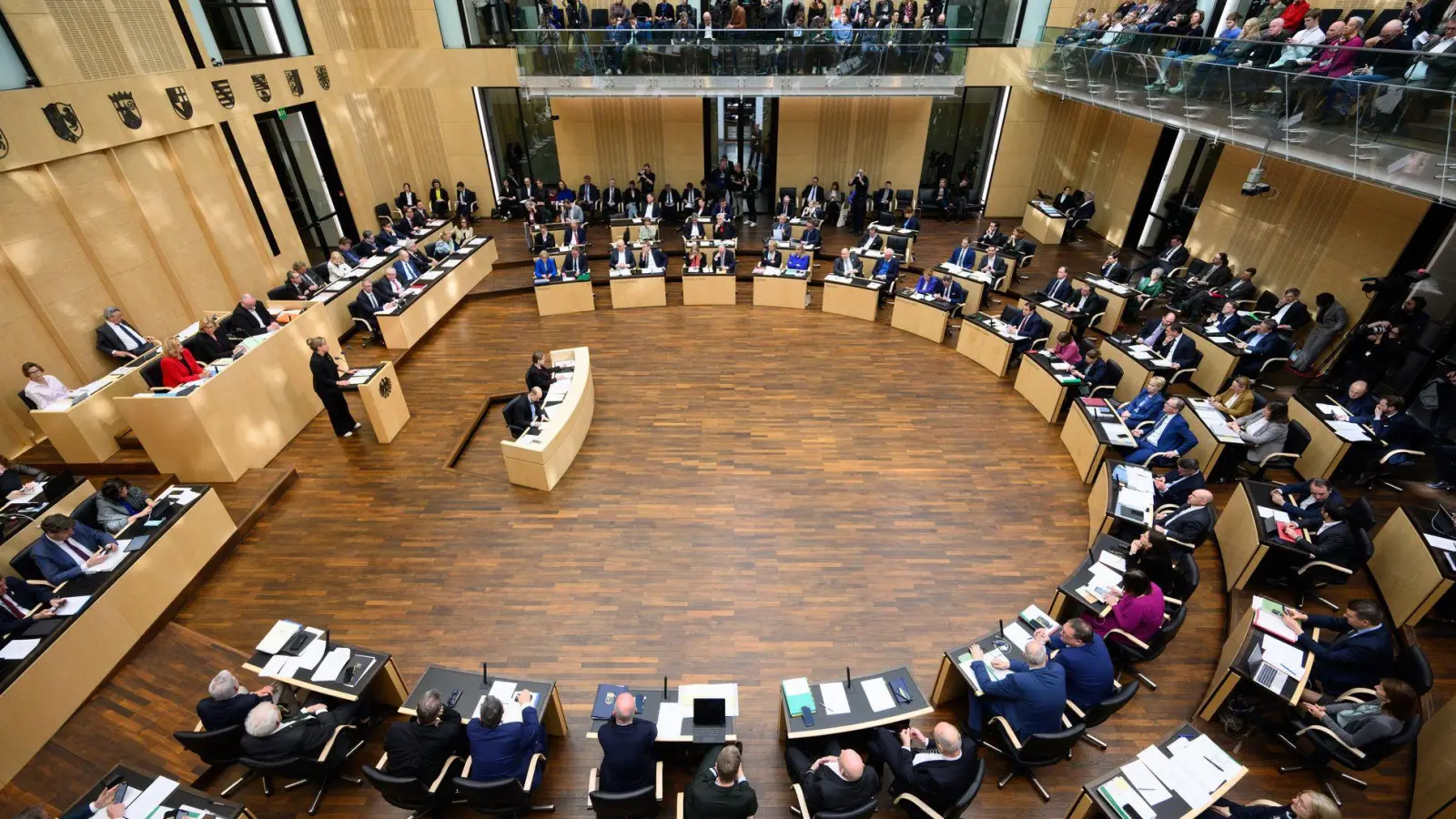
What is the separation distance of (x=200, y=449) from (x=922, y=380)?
9237 mm

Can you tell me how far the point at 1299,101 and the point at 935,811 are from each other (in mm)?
8951

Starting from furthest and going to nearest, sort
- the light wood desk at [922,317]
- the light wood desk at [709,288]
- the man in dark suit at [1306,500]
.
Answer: the light wood desk at [709,288], the light wood desk at [922,317], the man in dark suit at [1306,500]

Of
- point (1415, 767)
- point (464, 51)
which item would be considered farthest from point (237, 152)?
point (1415, 767)

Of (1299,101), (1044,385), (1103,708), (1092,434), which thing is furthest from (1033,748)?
(1299,101)

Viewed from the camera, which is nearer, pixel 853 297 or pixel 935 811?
pixel 935 811

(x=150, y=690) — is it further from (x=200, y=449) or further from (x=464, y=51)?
(x=464, y=51)

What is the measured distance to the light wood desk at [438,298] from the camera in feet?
33.1

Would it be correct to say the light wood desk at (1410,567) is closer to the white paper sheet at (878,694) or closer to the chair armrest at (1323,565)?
the chair armrest at (1323,565)

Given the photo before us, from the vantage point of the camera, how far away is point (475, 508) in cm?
723

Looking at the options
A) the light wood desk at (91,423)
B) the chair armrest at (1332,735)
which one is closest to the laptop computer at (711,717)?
the chair armrest at (1332,735)

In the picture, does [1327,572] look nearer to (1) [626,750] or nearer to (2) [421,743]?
(1) [626,750]

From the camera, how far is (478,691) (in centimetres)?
460

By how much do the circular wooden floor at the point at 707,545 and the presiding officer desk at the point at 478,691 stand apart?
1.38 feet

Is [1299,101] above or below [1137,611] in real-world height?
above
